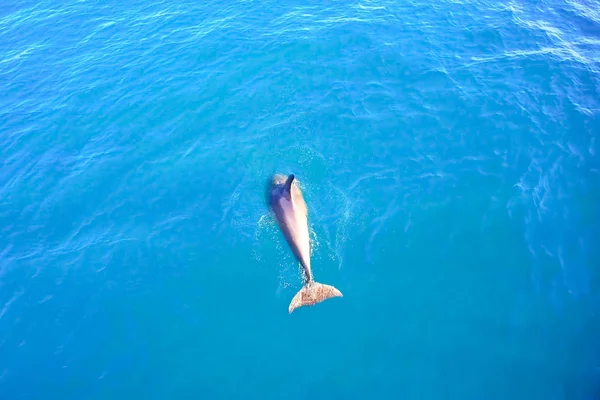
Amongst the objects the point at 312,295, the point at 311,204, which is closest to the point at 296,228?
the point at 311,204

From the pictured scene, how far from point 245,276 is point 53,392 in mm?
11168

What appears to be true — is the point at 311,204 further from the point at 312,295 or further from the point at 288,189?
the point at 312,295

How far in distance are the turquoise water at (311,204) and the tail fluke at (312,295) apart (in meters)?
0.66

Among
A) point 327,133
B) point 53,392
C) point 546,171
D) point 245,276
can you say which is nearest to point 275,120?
point 327,133

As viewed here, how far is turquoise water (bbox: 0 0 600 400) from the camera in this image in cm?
2188

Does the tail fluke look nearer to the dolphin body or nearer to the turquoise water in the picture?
the dolphin body

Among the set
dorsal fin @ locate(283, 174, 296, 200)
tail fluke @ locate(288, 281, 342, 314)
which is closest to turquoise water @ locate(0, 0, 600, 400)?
tail fluke @ locate(288, 281, 342, 314)

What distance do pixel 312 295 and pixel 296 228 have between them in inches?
168

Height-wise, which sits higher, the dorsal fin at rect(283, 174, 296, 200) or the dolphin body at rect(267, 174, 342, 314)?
the dorsal fin at rect(283, 174, 296, 200)

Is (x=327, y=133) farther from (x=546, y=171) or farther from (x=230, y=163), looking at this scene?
(x=546, y=171)

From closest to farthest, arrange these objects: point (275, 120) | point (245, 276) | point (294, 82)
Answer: point (245, 276), point (275, 120), point (294, 82)

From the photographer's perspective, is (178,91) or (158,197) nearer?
(158,197)

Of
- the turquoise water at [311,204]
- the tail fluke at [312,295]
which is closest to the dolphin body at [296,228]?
the tail fluke at [312,295]

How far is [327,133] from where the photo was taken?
31.6 meters
